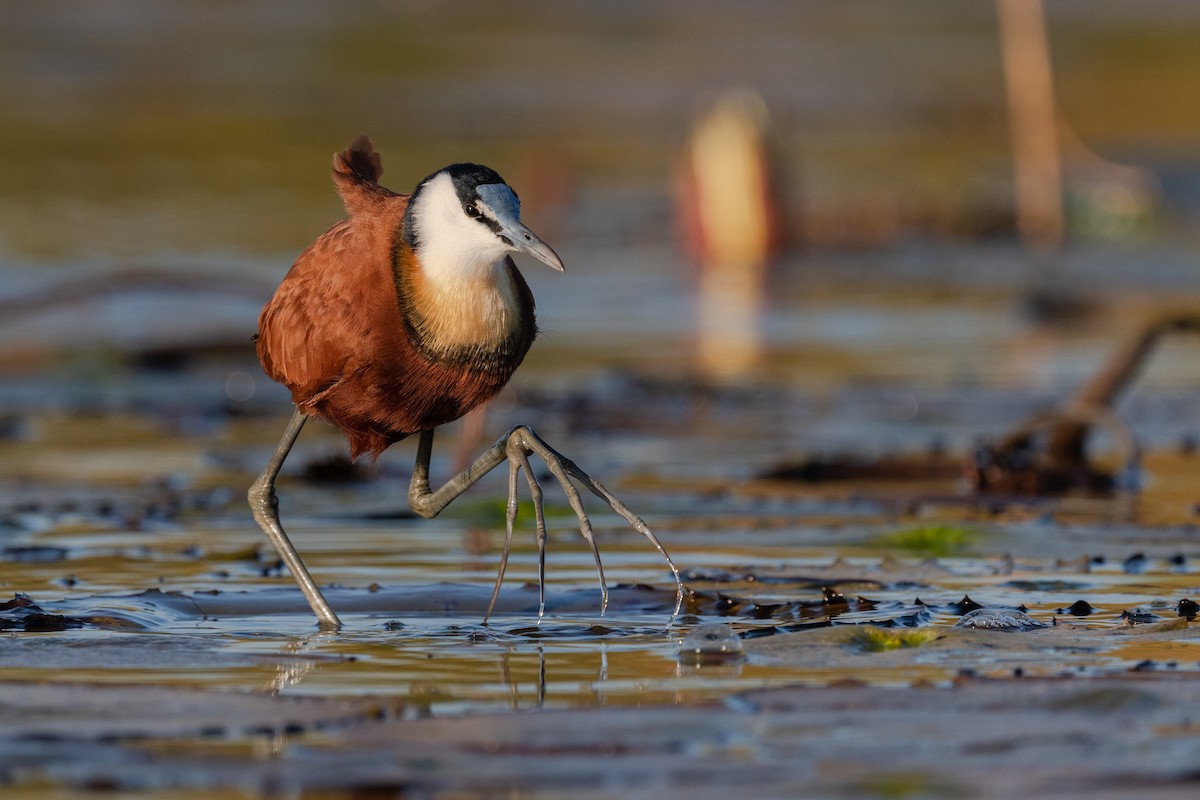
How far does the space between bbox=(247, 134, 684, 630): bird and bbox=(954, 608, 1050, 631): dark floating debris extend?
75 cm

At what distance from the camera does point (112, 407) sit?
35.3 ft

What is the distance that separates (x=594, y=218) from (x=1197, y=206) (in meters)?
5.82

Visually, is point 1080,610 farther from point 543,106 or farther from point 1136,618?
point 543,106

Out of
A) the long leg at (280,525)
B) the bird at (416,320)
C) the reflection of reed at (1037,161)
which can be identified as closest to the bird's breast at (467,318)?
the bird at (416,320)

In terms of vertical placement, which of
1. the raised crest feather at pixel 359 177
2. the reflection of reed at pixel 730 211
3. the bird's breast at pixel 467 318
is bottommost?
the bird's breast at pixel 467 318

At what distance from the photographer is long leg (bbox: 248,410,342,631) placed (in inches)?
234

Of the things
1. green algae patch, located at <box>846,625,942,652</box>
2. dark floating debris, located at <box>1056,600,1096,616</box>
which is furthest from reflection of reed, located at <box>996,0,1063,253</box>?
green algae patch, located at <box>846,625,942,652</box>

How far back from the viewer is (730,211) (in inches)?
692

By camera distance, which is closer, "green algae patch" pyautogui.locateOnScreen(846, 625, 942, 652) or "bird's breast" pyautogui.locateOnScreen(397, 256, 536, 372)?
"green algae patch" pyautogui.locateOnScreen(846, 625, 942, 652)

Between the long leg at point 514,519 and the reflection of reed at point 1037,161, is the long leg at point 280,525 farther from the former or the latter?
the reflection of reed at point 1037,161

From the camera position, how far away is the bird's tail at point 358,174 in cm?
620

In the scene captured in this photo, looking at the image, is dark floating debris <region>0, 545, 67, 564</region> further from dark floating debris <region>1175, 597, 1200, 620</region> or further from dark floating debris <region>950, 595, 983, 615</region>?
dark floating debris <region>1175, 597, 1200, 620</region>

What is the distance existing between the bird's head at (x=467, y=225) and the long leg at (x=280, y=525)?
0.93 m

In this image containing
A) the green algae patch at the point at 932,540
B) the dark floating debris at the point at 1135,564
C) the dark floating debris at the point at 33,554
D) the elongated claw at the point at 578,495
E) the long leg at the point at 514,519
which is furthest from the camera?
the green algae patch at the point at 932,540
